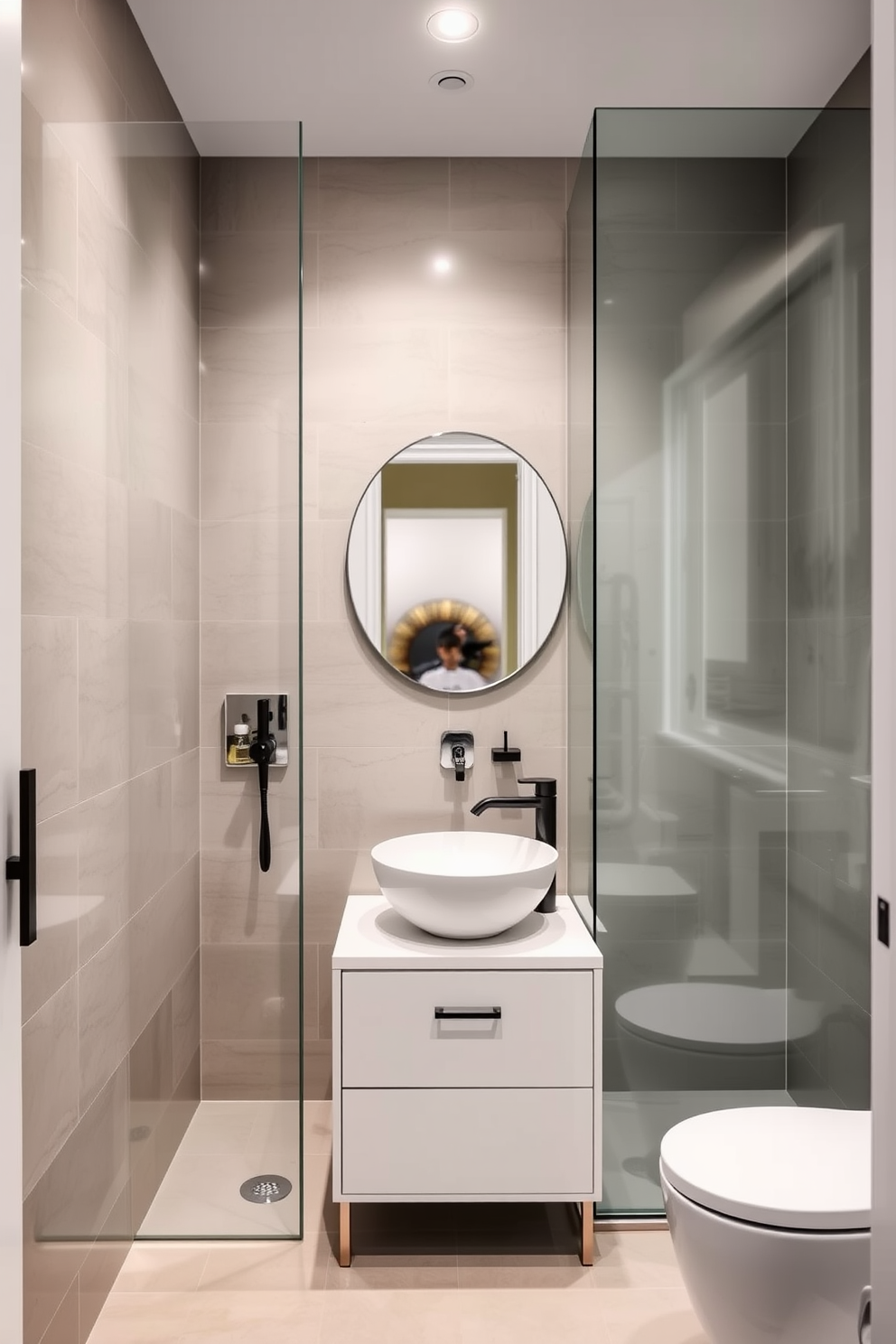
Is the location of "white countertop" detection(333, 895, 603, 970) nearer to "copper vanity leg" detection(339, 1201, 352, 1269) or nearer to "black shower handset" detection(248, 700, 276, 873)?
"black shower handset" detection(248, 700, 276, 873)

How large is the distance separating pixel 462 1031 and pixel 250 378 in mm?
1436

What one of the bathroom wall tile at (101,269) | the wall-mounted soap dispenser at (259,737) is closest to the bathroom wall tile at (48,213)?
the bathroom wall tile at (101,269)

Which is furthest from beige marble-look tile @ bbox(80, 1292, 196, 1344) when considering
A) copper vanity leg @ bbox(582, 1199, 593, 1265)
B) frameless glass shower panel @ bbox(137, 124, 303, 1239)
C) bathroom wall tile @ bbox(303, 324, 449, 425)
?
bathroom wall tile @ bbox(303, 324, 449, 425)

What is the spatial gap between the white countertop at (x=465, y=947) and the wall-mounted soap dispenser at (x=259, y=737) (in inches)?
11.9

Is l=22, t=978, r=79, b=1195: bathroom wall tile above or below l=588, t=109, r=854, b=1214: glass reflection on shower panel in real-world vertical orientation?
below

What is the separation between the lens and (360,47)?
2100 mm

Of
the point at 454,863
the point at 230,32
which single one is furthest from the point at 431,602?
the point at 230,32

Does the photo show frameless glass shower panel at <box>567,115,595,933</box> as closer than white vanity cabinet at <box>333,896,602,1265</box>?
No

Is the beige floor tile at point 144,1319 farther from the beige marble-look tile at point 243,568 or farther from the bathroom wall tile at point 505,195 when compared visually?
the bathroom wall tile at point 505,195

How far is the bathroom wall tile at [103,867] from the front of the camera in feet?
5.54

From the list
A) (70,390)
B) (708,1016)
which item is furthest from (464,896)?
(70,390)

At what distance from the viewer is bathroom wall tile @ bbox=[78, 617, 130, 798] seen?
5.56 feet

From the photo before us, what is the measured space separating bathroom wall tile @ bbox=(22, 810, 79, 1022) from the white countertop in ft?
1.92

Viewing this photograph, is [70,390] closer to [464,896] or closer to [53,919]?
[53,919]
